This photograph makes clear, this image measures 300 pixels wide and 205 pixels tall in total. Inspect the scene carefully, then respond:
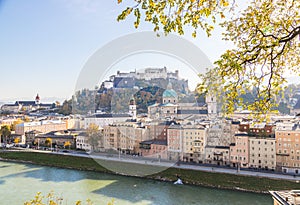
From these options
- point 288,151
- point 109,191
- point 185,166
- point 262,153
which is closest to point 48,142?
point 109,191

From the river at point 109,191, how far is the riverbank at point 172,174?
26cm

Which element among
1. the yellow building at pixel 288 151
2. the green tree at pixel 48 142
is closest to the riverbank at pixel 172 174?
the yellow building at pixel 288 151

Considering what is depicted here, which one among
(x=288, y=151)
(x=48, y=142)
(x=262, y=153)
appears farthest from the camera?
(x=48, y=142)

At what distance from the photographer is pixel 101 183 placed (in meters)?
5.93

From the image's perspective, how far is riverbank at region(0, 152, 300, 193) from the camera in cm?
539

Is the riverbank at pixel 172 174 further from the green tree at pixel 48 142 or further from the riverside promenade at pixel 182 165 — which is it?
the green tree at pixel 48 142

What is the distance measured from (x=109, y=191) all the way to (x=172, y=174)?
182 cm

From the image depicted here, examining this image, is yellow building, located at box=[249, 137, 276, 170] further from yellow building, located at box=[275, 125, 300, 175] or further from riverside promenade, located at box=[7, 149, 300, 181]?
riverside promenade, located at box=[7, 149, 300, 181]

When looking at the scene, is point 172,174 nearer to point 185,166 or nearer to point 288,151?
point 185,166

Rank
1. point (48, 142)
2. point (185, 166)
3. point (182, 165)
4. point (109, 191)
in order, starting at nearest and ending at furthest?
point (109, 191)
point (185, 166)
point (182, 165)
point (48, 142)

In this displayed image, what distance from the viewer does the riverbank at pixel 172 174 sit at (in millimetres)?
5391

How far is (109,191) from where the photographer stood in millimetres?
5281

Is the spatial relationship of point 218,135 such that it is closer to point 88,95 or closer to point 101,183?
point 101,183

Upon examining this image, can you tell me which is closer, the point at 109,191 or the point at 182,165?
the point at 109,191
